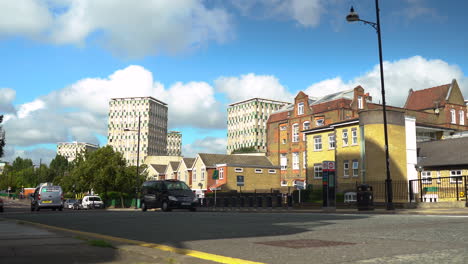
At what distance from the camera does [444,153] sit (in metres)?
42.3

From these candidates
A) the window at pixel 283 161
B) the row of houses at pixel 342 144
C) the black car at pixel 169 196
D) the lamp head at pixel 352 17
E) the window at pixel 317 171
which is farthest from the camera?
the window at pixel 283 161

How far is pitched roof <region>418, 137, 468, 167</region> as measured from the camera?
40312 mm

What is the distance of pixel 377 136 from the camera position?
42.3 m

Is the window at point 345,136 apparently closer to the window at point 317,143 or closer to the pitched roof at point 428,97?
the window at point 317,143

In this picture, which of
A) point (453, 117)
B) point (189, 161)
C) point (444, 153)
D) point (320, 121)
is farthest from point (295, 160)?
point (444, 153)

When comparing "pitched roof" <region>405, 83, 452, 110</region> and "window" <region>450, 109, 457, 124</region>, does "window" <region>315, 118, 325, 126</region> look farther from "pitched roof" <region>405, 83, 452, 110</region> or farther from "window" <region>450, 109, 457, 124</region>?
"window" <region>450, 109, 457, 124</region>

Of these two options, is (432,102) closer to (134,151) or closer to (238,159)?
(238,159)

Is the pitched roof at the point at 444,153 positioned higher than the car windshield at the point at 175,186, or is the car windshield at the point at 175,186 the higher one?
the pitched roof at the point at 444,153

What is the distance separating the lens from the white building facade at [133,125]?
17650 cm

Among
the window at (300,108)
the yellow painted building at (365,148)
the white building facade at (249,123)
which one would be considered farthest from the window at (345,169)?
the white building facade at (249,123)

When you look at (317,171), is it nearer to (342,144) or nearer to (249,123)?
(342,144)

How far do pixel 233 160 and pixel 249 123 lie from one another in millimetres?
91641

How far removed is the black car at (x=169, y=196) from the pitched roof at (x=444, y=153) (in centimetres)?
2568

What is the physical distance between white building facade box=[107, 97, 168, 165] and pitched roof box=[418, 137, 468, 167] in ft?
463
